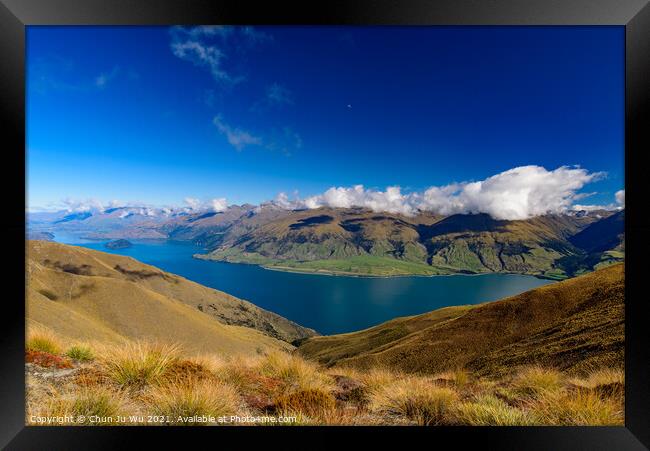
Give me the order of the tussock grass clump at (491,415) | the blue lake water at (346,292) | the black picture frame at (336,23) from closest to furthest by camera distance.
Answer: the black picture frame at (336,23), the tussock grass clump at (491,415), the blue lake water at (346,292)

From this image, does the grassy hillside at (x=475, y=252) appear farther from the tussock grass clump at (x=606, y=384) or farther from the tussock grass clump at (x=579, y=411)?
the tussock grass clump at (x=579, y=411)

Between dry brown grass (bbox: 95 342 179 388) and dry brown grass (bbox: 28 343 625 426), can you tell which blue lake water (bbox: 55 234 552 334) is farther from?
dry brown grass (bbox: 95 342 179 388)

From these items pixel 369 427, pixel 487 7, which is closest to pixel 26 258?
pixel 369 427

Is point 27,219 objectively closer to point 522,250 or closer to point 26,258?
point 26,258

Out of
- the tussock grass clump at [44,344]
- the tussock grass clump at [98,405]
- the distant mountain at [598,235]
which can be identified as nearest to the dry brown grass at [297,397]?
the tussock grass clump at [98,405]

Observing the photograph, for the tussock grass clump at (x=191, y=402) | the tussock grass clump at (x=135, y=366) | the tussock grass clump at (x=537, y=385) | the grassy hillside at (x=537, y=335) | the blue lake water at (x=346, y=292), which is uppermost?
the tussock grass clump at (x=135, y=366)

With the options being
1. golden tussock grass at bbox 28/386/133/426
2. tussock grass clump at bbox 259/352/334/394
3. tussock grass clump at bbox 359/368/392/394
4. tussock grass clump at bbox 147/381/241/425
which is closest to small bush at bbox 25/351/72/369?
golden tussock grass at bbox 28/386/133/426
